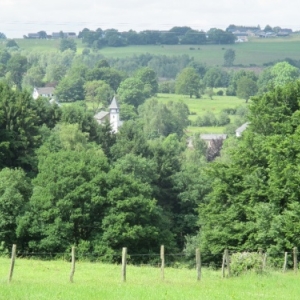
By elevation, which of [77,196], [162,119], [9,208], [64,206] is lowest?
[162,119]

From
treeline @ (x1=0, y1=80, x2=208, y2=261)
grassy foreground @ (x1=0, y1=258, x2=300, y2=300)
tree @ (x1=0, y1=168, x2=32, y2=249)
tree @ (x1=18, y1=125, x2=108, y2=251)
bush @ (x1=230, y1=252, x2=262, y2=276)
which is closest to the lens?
grassy foreground @ (x1=0, y1=258, x2=300, y2=300)

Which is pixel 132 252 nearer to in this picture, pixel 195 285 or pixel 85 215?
pixel 85 215

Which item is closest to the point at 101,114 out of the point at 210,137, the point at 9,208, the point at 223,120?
the point at 223,120

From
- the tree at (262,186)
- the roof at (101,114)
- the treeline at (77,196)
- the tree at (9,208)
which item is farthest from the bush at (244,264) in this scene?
the roof at (101,114)

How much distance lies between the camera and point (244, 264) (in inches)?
1244

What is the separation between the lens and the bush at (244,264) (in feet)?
103

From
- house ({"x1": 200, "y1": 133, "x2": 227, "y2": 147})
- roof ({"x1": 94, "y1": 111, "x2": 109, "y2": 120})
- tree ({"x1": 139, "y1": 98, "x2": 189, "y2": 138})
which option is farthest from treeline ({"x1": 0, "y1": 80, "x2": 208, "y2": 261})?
roof ({"x1": 94, "y1": 111, "x2": 109, "y2": 120})

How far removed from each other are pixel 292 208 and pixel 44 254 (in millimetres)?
15687

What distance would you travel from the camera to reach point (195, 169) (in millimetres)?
78812

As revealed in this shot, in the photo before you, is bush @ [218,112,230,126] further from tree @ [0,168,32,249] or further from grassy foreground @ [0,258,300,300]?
grassy foreground @ [0,258,300,300]

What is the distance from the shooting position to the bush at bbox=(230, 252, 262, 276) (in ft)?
103

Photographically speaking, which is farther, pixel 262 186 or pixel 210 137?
pixel 210 137

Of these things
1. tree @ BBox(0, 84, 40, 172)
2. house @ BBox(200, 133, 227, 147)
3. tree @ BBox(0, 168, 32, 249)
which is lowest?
house @ BBox(200, 133, 227, 147)

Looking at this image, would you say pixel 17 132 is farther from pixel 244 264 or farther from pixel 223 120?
pixel 223 120
